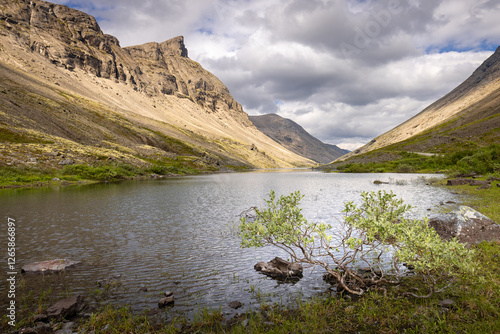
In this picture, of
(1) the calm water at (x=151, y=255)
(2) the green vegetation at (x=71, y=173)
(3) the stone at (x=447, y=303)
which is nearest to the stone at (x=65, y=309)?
(1) the calm water at (x=151, y=255)

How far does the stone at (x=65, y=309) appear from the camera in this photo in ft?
33.8

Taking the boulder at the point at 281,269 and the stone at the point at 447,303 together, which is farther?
the boulder at the point at 281,269

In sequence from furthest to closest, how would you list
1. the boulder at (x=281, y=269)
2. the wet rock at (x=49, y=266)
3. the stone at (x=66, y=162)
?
the stone at (x=66, y=162), the wet rock at (x=49, y=266), the boulder at (x=281, y=269)

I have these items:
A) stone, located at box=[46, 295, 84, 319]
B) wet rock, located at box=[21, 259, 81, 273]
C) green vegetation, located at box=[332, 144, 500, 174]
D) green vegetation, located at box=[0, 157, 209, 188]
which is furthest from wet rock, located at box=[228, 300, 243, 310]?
green vegetation, located at box=[0, 157, 209, 188]

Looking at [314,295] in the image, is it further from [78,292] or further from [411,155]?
[411,155]

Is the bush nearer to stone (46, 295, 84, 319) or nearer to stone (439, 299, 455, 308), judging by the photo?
stone (439, 299, 455, 308)

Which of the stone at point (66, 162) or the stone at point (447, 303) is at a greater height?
the stone at point (66, 162)

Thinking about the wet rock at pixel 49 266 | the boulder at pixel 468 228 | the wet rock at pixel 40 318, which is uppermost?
the boulder at pixel 468 228

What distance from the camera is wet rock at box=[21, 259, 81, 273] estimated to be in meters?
15.3

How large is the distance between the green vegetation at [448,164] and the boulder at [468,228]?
184 ft

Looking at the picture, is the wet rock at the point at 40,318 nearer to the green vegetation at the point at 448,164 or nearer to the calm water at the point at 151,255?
the calm water at the point at 151,255

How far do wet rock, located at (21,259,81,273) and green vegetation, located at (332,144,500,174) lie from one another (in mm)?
77695

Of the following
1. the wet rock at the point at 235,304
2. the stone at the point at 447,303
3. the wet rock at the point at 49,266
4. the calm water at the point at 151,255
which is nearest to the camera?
the stone at the point at 447,303

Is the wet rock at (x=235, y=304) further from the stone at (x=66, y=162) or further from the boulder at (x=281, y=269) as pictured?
the stone at (x=66, y=162)
